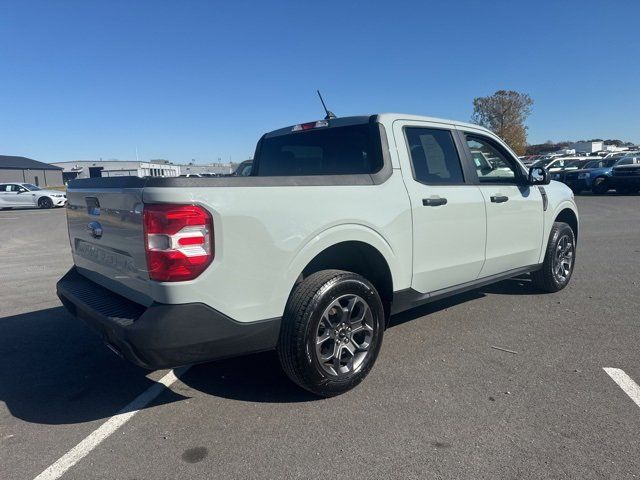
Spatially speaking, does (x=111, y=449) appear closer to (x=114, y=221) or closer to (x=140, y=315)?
(x=140, y=315)

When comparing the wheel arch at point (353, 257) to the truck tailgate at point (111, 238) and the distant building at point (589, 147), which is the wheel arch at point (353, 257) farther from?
the distant building at point (589, 147)

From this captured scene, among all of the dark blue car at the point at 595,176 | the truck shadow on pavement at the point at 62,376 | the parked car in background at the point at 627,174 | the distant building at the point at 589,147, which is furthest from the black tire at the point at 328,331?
the distant building at the point at 589,147

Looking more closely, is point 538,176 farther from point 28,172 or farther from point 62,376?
point 28,172

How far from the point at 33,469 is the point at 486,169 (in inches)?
169

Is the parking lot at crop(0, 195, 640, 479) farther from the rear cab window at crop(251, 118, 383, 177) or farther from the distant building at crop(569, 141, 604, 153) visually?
the distant building at crop(569, 141, 604, 153)

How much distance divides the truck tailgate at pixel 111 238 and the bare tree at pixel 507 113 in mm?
58951

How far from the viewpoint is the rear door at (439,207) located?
3771 mm

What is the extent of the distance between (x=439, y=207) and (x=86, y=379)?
10.1 feet

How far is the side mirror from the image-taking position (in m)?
4.87

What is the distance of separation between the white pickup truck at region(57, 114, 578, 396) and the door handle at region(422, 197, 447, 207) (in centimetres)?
2

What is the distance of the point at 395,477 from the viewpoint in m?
2.43

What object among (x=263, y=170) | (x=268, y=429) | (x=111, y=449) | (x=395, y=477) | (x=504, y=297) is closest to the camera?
(x=395, y=477)

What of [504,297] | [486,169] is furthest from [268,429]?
[504,297]

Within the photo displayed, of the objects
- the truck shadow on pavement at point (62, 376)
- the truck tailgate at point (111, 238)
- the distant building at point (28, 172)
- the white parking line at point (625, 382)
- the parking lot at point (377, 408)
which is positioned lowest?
the white parking line at point (625, 382)
